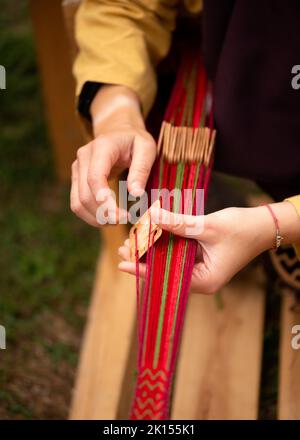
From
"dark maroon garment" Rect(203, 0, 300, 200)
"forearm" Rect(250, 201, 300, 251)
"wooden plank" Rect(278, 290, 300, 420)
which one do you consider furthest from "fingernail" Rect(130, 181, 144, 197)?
"wooden plank" Rect(278, 290, 300, 420)

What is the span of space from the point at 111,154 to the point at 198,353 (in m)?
0.46

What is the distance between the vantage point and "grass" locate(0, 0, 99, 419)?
119 centimetres

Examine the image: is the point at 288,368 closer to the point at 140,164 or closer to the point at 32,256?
the point at 140,164

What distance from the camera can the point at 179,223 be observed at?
0.66 meters

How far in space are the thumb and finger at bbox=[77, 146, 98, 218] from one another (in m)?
0.12

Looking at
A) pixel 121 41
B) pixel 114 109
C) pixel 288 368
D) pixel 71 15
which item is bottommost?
pixel 288 368

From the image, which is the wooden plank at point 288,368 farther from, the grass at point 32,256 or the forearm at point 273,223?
the grass at point 32,256

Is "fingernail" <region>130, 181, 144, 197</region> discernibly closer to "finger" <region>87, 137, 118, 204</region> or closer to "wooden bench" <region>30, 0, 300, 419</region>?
"finger" <region>87, 137, 118, 204</region>

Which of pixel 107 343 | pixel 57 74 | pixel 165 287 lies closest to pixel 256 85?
pixel 165 287

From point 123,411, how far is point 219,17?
0.68 m

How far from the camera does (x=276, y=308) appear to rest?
1185 millimetres

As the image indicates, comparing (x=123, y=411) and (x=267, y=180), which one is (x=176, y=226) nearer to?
(x=267, y=180)

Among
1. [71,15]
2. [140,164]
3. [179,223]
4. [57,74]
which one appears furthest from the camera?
[57,74]

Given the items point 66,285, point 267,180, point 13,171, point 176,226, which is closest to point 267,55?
point 267,180
